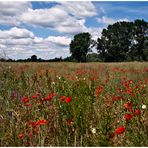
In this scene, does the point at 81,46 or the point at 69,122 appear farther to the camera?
the point at 81,46

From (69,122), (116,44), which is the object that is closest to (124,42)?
(116,44)

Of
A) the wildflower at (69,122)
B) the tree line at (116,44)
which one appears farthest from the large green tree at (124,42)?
the wildflower at (69,122)

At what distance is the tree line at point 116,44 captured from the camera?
64875 mm

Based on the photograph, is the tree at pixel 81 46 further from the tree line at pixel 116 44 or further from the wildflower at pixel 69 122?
the wildflower at pixel 69 122

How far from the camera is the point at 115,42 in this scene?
67.9m

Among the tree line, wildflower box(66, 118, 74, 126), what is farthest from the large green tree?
wildflower box(66, 118, 74, 126)

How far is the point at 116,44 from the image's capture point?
67125 mm

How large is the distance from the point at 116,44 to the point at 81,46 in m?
7.88

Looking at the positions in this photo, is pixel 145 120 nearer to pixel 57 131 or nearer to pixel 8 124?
pixel 57 131

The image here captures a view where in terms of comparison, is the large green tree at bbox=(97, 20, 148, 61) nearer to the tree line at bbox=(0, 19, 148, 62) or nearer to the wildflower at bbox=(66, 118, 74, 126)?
the tree line at bbox=(0, 19, 148, 62)

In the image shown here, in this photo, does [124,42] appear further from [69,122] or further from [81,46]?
[69,122]

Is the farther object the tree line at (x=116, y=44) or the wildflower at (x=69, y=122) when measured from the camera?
the tree line at (x=116, y=44)

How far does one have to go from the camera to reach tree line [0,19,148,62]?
64875mm

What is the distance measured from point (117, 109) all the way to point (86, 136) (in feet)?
4.50
